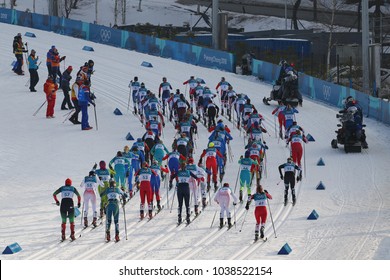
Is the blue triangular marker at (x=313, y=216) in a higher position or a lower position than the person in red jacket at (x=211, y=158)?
lower

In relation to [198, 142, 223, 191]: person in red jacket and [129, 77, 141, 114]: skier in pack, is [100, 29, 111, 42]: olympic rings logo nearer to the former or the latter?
[129, 77, 141, 114]: skier in pack

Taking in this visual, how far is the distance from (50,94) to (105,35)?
59.3 feet

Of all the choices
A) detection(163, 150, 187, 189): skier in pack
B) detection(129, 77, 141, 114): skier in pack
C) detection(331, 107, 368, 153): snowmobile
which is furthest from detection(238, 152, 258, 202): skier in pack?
detection(129, 77, 141, 114): skier in pack

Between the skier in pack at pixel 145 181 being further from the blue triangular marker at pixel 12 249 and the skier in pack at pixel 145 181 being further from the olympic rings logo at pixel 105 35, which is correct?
the olympic rings logo at pixel 105 35

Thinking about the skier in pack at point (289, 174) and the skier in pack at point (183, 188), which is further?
the skier in pack at point (289, 174)

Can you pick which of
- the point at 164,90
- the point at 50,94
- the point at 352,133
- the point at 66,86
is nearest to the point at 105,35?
the point at 66,86

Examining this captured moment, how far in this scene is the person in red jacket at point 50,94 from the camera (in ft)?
134

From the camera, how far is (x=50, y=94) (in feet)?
135

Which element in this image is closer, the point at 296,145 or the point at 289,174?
the point at 289,174

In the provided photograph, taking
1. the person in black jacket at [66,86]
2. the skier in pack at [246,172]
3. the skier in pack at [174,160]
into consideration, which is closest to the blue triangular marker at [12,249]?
the skier in pack at [174,160]

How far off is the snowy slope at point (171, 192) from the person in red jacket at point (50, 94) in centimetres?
32

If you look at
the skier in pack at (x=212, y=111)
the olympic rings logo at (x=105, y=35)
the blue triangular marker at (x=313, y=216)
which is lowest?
the blue triangular marker at (x=313, y=216)

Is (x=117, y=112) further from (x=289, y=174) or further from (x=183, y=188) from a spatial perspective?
(x=183, y=188)

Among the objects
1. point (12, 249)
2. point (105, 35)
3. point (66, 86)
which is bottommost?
point (12, 249)
